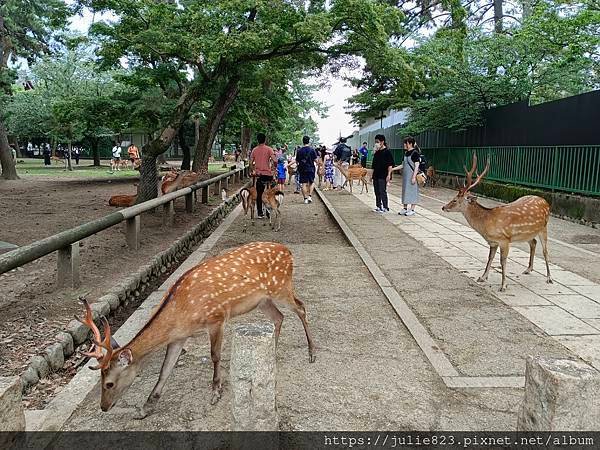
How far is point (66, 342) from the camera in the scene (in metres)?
4.11

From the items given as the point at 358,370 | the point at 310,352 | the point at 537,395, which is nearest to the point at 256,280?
the point at 310,352

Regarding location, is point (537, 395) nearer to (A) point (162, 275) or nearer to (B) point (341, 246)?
(A) point (162, 275)

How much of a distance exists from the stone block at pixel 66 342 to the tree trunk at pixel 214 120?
956cm

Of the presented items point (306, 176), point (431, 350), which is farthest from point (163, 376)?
point (306, 176)

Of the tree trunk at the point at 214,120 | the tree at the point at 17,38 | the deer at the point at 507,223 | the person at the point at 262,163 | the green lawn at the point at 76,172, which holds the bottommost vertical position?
the green lawn at the point at 76,172

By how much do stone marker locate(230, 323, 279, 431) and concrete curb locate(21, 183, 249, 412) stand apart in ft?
5.84

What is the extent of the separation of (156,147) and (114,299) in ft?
20.3

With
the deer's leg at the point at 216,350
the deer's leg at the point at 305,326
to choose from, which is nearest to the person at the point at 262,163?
the deer's leg at the point at 305,326

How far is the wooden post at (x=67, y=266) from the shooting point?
17.0ft

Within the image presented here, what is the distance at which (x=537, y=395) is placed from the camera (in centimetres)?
248

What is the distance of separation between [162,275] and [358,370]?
4.02 metres

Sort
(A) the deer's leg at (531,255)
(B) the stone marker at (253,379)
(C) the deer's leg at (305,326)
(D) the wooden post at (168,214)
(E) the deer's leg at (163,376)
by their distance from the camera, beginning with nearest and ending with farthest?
(B) the stone marker at (253,379) < (E) the deer's leg at (163,376) < (C) the deer's leg at (305,326) < (A) the deer's leg at (531,255) < (D) the wooden post at (168,214)

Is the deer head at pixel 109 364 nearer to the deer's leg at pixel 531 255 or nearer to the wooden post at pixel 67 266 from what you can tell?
the wooden post at pixel 67 266

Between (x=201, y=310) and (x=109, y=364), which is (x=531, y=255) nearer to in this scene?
(x=201, y=310)
